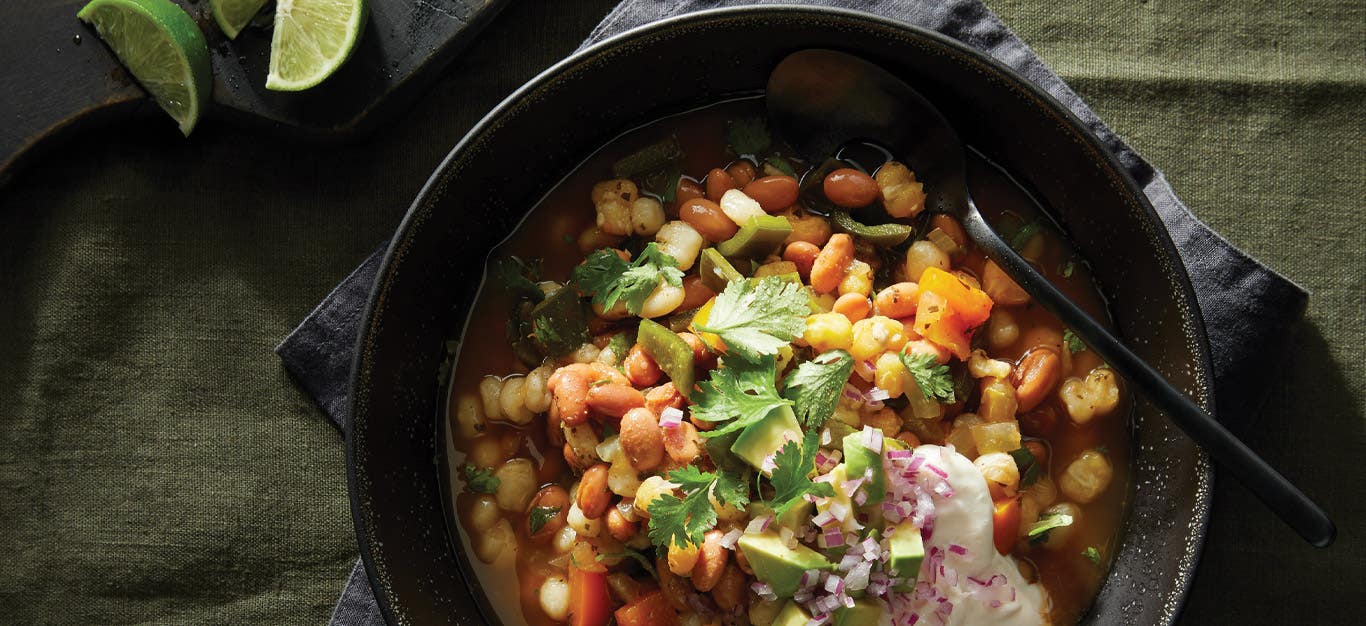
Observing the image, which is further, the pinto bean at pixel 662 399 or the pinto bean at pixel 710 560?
the pinto bean at pixel 662 399

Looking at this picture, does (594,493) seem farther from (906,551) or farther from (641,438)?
(906,551)

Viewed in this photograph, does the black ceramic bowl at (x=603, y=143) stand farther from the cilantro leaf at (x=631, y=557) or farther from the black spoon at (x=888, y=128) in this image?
the cilantro leaf at (x=631, y=557)

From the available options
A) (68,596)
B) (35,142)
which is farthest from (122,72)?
(68,596)

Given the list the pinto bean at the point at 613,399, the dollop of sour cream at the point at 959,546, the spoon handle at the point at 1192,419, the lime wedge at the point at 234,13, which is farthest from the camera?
the lime wedge at the point at 234,13

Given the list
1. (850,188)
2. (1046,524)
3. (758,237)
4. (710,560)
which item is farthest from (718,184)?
(1046,524)

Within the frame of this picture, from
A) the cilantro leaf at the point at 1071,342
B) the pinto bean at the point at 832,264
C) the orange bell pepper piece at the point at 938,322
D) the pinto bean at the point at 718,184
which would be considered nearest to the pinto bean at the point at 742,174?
the pinto bean at the point at 718,184

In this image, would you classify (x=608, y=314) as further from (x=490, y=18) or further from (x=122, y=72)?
(x=122, y=72)

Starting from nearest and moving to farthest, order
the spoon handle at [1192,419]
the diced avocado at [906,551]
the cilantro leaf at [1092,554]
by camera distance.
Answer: the spoon handle at [1192,419]
the diced avocado at [906,551]
the cilantro leaf at [1092,554]
